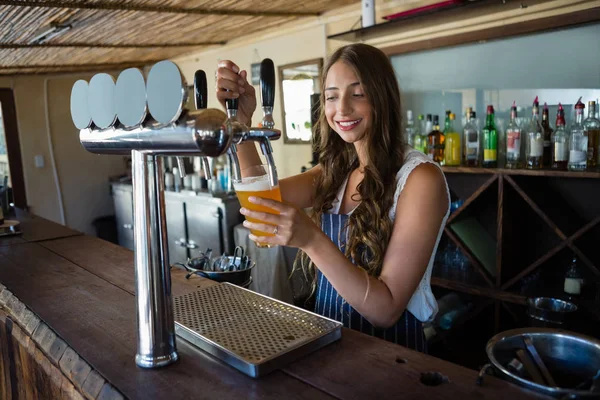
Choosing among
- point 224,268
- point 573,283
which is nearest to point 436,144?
point 573,283

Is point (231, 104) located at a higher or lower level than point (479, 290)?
higher

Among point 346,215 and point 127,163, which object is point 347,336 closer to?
point 346,215

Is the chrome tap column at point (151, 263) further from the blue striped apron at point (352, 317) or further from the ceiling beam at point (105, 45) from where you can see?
the ceiling beam at point (105, 45)

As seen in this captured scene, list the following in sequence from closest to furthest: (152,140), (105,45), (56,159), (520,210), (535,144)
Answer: (152,140), (535,144), (520,210), (105,45), (56,159)

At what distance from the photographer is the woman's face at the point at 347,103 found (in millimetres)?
1417

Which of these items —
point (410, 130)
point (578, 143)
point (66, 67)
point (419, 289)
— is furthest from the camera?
point (66, 67)

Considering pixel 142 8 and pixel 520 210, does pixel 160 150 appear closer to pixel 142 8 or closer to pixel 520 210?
pixel 520 210

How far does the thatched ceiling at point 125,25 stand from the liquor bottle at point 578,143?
1.74 meters

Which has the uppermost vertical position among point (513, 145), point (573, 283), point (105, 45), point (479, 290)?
point (105, 45)

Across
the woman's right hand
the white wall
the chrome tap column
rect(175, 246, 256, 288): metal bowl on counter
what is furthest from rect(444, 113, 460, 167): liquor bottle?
the white wall

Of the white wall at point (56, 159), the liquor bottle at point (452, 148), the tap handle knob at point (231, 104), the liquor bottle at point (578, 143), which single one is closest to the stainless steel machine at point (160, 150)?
the tap handle knob at point (231, 104)

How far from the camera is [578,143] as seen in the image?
2.21 m

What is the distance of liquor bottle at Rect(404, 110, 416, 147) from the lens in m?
3.00

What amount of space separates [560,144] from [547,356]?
1603mm
